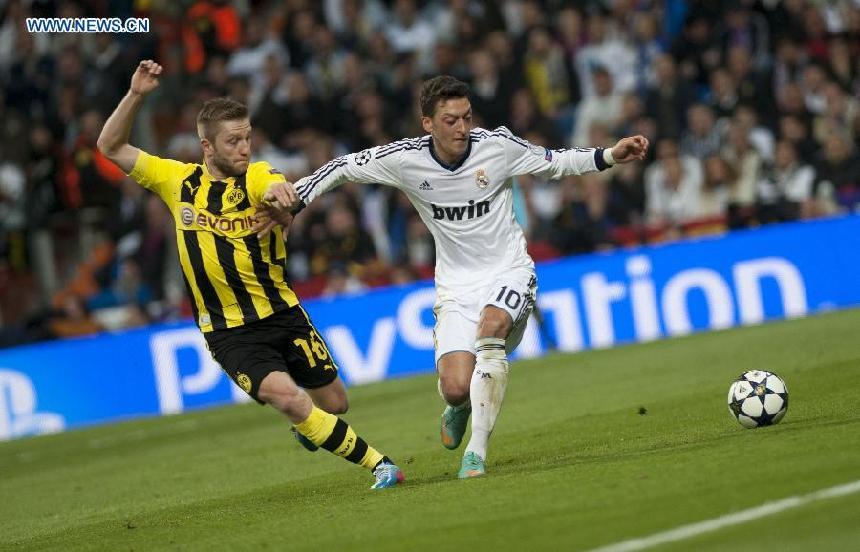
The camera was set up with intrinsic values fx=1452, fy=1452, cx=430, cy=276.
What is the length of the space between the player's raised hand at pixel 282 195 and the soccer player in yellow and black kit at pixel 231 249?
0.32 metres

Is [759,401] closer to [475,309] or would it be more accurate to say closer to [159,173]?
[475,309]

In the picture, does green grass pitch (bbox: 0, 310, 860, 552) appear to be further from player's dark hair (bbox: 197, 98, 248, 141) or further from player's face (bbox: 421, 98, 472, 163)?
player's dark hair (bbox: 197, 98, 248, 141)

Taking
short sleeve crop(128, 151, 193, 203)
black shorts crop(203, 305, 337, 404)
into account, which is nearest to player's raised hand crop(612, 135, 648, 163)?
black shorts crop(203, 305, 337, 404)

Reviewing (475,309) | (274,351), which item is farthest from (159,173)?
(475,309)

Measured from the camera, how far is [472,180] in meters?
9.02

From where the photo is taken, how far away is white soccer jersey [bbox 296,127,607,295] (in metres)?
9.03

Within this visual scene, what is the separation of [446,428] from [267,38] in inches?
583

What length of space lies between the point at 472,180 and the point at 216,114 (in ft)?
5.32

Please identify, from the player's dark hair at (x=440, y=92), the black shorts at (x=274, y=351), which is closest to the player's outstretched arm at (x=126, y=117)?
the black shorts at (x=274, y=351)

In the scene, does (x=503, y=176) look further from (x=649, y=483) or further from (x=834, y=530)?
(x=834, y=530)

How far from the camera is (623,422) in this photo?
1055 centimetres

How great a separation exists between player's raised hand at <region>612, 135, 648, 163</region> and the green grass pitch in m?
1.75

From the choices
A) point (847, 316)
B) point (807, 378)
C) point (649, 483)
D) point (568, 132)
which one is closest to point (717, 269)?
point (847, 316)

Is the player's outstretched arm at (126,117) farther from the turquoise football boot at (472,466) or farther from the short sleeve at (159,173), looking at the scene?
the turquoise football boot at (472,466)
